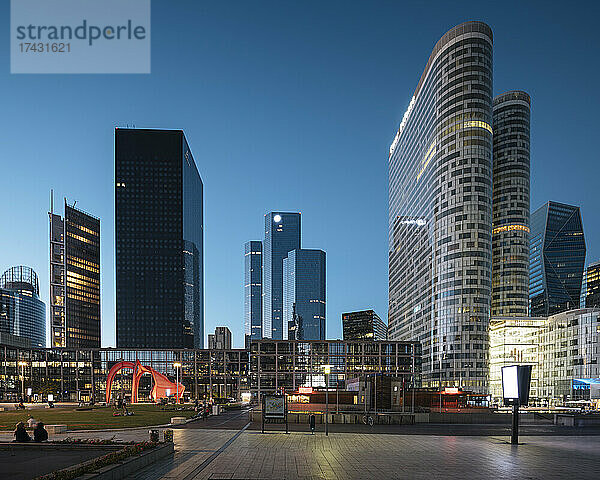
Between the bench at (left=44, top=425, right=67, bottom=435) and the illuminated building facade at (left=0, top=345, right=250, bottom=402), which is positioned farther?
the illuminated building facade at (left=0, top=345, right=250, bottom=402)

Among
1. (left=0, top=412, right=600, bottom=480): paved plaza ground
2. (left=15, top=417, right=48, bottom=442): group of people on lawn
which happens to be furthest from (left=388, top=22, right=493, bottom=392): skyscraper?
(left=15, top=417, right=48, bottom=442): group of people on lawn

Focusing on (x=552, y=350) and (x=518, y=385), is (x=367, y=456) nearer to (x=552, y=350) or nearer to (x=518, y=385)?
(x=518, y=385)

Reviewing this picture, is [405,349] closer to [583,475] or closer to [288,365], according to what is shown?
[288,365]

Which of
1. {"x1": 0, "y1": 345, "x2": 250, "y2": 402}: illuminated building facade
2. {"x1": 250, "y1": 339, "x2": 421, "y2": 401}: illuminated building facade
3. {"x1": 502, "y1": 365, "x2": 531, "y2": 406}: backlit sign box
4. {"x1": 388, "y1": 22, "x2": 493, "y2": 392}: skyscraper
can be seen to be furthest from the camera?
{"x1": 250, "y1": 339, "x2": 421, "y2": 401}: illuminated building facade

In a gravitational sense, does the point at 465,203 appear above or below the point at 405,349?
above

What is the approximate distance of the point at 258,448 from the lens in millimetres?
32938

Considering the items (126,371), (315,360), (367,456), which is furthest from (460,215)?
(367,456)

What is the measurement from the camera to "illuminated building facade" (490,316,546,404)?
16738 centimetres

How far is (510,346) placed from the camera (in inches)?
6599

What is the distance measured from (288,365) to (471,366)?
56.7m

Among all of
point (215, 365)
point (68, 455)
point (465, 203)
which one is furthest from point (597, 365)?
point (68, 455)

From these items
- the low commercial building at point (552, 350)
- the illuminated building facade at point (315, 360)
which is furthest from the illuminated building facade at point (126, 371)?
the low commercial building at point (552, 350)

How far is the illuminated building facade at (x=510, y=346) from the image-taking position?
167 m

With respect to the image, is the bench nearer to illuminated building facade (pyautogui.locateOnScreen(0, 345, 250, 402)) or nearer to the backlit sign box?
the backlit sign box
